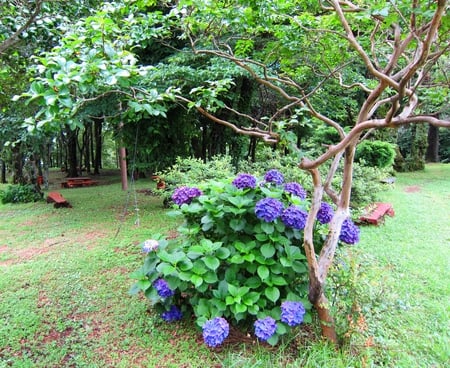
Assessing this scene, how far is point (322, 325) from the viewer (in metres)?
1.80

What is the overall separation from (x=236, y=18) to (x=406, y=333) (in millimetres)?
2508

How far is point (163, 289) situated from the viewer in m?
1.92

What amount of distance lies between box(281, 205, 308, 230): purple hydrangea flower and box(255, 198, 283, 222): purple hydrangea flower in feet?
0.18

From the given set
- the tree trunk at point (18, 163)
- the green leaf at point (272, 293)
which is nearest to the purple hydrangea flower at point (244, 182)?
the green leaf at point (272, 293)

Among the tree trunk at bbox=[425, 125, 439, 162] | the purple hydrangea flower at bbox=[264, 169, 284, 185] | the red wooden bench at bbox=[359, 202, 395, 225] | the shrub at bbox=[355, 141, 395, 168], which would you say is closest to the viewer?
the purple hydrangea flower at bbox=[264, 169, 284, 185]

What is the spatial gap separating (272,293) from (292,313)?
15cm

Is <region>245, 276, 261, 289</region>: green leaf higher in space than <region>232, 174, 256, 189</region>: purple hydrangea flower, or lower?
lower

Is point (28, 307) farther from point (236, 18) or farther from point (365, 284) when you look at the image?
point (236, 18)

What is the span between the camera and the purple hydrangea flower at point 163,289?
6.30 ft

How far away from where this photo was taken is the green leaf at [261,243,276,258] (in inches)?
72.0

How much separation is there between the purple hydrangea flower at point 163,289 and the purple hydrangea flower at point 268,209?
27.6 inches

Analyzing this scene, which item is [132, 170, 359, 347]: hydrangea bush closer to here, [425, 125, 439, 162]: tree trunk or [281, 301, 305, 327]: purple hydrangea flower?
[281, 301, 305, 327]: purple hydrangea flower

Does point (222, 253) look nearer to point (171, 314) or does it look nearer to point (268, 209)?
point (268, 209)

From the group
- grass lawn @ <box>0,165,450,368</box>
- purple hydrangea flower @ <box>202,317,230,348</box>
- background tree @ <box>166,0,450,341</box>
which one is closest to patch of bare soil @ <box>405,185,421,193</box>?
grass lawn @ <box>0,165,450,368</box>
